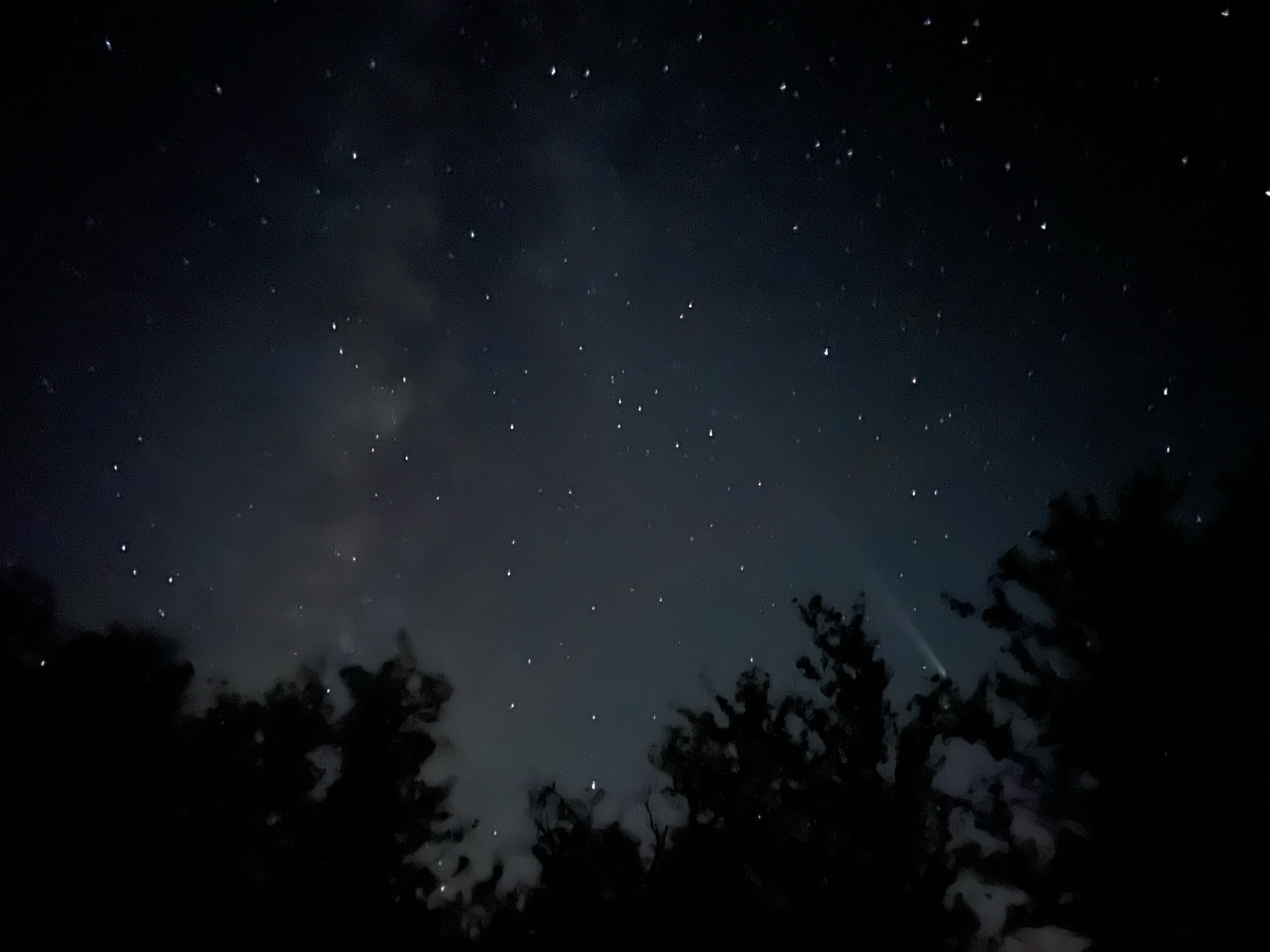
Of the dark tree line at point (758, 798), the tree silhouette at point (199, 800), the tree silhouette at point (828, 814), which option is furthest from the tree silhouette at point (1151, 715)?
the tree silhouette at point (199, 800)

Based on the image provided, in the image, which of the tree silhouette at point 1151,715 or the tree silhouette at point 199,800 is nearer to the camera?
the tree silhouette at point 1151,715

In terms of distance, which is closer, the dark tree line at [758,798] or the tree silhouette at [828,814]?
the dark tree line at [758,798]

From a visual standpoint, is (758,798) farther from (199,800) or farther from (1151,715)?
(199,800)

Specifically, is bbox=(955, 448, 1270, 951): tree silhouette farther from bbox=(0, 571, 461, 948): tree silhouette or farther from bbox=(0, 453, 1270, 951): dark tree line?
bbox=(0, 571, 461, 948): tree silhouette

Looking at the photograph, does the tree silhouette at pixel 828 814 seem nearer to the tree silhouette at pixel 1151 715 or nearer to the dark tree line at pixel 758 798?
the dark tree line at pixel 758 798

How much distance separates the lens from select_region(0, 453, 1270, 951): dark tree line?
5.92 metres

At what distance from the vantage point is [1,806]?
30.7 feet

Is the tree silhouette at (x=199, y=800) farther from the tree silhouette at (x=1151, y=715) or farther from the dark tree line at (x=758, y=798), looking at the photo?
the tree silhouette at (x=1151, y=715)

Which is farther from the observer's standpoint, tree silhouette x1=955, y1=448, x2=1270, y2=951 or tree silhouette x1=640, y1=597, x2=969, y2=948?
tree silhouette x1=640, y1=597, x2=969, y2=948

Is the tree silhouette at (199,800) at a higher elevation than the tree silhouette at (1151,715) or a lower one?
→ higher

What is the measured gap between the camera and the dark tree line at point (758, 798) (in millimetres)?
5922

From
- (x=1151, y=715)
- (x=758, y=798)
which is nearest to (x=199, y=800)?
(x=758, y=798)

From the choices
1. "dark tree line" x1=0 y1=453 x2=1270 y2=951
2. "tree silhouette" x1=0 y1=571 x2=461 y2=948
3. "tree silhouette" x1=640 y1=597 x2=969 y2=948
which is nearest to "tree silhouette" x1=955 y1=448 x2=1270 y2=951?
"dark tree line" x1=0 y1=453 x2=1270 y2=951

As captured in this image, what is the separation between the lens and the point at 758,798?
9.56m
